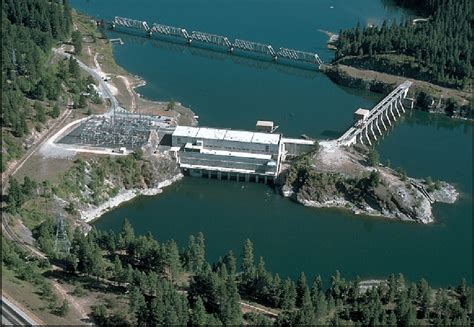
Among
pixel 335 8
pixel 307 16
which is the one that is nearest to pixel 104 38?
pixel 307 16

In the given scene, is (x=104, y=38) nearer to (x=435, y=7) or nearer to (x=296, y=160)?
(x=296, y=160)

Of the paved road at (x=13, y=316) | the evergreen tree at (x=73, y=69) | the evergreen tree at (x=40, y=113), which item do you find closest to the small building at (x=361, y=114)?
the evergreen tree at (x=73, y=69)

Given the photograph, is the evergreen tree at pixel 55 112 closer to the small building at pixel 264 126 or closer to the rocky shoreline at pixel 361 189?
the small building at pixel 264 126

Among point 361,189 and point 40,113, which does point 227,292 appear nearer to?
point 361,189

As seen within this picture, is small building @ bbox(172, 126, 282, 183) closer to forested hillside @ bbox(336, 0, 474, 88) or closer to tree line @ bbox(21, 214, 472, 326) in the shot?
tree line @ bbox(21, 214, 472, 326)

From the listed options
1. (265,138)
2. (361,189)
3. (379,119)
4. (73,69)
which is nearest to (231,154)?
(265,138)

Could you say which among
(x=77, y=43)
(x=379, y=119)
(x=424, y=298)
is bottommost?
(x=424, y=298)
